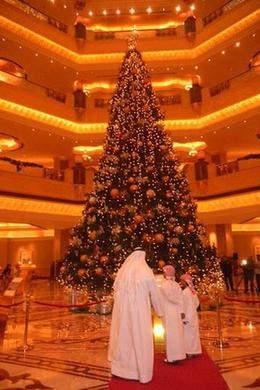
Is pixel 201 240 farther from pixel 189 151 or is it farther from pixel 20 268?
pixel 20 268

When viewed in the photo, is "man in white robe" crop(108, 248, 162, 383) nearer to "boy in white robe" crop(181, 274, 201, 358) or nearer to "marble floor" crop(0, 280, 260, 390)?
"marble floor" crop(0, 280, 260, 390)

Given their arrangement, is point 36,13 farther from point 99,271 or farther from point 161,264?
point 161,264

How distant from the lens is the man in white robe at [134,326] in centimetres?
430

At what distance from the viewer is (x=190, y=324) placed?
557cm

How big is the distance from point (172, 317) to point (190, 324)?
462 millimetres

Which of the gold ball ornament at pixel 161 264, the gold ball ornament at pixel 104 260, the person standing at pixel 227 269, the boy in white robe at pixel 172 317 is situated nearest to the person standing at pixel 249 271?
the person standing at pixel 227 269

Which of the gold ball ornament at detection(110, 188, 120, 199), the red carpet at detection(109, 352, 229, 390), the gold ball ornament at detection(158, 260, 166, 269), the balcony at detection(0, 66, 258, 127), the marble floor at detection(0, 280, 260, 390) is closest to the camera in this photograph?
the red carpet at detection(109, 352, 229, 390)

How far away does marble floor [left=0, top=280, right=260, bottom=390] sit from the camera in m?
4.70

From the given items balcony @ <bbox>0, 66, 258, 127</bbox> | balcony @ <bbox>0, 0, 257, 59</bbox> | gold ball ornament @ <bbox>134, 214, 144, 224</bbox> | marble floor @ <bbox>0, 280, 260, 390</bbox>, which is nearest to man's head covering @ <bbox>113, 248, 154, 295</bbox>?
marble floor @ <bbox>0, 280, 260, 390</bbox>

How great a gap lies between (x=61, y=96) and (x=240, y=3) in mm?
8390

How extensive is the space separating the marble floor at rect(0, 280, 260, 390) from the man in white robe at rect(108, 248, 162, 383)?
1.19 feet

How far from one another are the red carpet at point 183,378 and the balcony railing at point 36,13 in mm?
16598

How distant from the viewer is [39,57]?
18.1 m

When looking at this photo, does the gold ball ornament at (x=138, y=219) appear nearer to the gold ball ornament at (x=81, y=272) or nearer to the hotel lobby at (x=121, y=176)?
the hotel lobby at (x=121, y=176)
